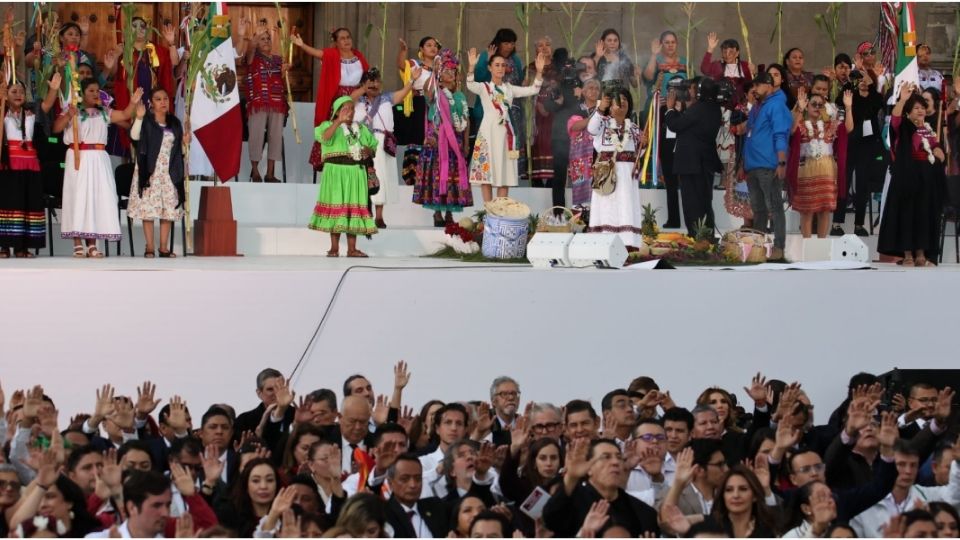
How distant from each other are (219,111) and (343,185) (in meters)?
1.23

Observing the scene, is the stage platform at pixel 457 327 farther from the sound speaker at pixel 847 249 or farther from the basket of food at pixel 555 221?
the basket of food at pixel 555 221

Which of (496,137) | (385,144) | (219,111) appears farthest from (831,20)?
(219,111)

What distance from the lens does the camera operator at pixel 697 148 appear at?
11.7 meters

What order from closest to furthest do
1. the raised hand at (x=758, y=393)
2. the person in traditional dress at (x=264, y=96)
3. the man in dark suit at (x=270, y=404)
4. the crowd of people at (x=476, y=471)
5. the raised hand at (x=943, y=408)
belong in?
the crowd of people at (x=476, y=471)
the raised hand at (x=943, y=408)
the man in dark suit at (x=270, y=404)
the raised hand at (x=758, y=393)
the person in traditional dress at (x=264, y=96)

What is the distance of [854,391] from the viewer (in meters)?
8.22

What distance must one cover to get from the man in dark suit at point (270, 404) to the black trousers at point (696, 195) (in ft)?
14.6

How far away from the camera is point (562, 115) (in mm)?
12617

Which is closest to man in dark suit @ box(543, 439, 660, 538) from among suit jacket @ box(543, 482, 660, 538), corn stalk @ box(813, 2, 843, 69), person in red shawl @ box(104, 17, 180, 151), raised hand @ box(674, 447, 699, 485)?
suit jacket @ box(543, 482, 660, 538)

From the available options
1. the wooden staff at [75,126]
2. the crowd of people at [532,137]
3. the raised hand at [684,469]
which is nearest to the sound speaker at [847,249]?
the crowd of people at [532,137]

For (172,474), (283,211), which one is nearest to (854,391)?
(172,474)

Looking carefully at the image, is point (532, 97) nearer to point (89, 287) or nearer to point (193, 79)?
point (193, 79)

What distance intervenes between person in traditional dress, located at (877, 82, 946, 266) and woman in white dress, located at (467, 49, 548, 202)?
253cm

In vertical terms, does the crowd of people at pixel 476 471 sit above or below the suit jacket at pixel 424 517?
above

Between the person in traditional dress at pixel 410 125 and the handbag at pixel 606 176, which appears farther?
the person in traditional dress at pixel 410 125
